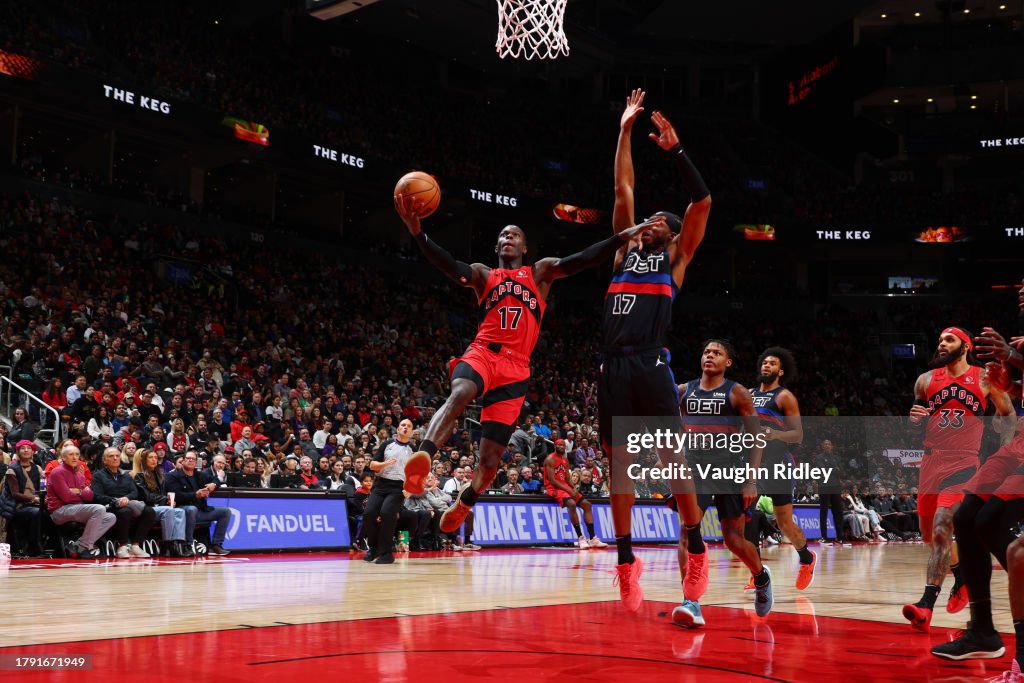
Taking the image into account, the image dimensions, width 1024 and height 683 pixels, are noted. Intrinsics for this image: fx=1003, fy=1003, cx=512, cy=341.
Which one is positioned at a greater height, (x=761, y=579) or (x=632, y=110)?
(x=632, y=110)

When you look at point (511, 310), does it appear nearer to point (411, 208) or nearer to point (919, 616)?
point (411, 208)

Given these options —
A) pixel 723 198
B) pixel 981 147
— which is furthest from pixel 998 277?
pixel 723 198

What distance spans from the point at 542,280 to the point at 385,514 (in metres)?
6.45

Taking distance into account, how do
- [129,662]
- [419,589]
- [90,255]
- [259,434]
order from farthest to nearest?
[90,255] → [259,434] → [419,589] → [129,662]

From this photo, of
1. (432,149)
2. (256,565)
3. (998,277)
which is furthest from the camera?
(998,277)

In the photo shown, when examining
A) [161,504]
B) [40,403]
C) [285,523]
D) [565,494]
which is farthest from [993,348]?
[40,403]

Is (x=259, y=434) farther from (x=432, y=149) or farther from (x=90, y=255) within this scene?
(x=432, y=149)

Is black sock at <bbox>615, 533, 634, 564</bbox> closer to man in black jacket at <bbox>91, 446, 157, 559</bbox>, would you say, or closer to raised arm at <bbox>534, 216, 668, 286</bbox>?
raised arm at <bbox>534, 216, 668, 286</bbox>

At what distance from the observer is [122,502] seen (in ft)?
39.2

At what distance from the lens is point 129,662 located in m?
4.80

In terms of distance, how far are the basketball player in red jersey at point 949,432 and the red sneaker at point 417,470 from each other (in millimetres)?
3825

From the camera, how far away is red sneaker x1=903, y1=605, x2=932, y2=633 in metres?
6.71

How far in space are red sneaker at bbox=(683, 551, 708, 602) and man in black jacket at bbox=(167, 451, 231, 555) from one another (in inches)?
315

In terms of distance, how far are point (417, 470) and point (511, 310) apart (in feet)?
4.65
